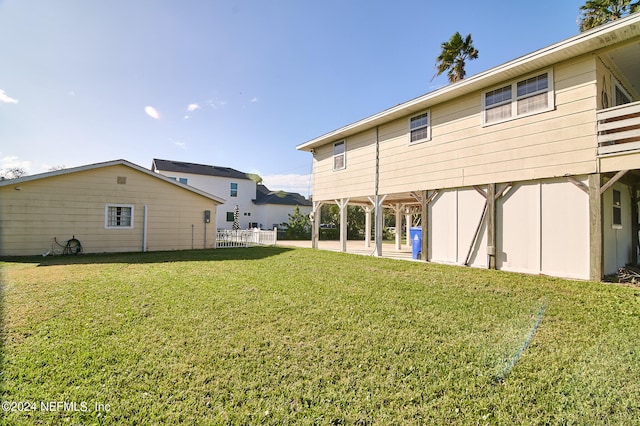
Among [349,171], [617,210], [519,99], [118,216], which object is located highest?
[519,99]

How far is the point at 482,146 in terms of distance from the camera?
7.57 metres

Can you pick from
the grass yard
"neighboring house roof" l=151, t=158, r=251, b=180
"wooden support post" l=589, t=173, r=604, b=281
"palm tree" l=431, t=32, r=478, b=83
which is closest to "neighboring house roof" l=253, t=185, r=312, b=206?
"neighboring house roof" l=151, t=158, r=251, b=180

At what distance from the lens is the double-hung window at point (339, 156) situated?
12188 mm

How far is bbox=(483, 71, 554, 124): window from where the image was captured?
→ 21.3 ft

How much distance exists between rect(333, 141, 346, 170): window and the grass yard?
24.8 ft

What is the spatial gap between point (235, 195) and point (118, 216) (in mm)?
15587

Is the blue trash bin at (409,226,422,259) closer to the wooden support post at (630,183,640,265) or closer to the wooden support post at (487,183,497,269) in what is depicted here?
the wooden support post at (487,183,497,269)

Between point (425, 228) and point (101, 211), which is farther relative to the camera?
point (101, 211)

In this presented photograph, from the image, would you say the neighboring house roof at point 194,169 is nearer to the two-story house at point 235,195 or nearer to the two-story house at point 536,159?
the two-story house at point 235,195

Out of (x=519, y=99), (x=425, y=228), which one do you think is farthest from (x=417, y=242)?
(x=519, y=99)

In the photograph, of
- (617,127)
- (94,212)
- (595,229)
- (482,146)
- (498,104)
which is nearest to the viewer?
(617,127)

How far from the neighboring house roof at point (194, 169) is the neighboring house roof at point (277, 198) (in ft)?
8.04

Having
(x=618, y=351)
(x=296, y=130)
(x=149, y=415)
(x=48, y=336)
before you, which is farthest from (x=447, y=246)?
(x=296, y=130)

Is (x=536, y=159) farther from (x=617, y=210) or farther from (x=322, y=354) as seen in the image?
(x=322, y=354)
